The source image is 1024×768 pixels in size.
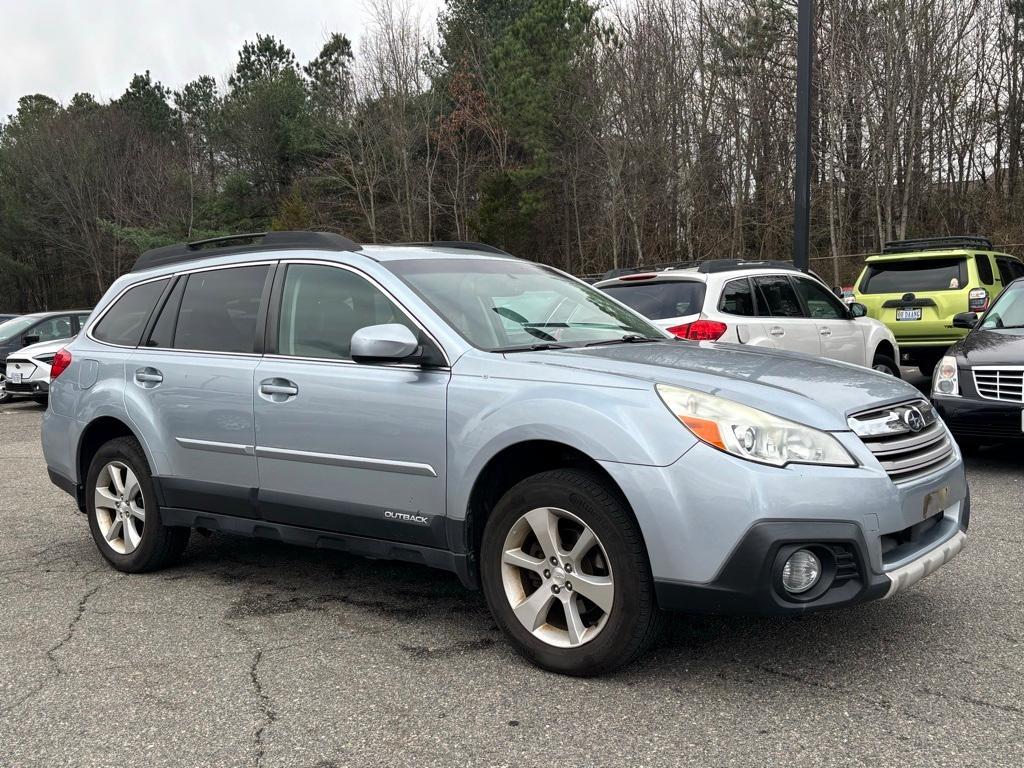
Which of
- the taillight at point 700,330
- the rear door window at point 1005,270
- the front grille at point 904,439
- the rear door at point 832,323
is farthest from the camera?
the rear door window at point 1005,270

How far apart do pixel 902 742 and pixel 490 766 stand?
49.6 inches

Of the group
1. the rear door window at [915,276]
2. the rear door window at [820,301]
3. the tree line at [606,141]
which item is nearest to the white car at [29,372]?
the rear door window at [820,301]

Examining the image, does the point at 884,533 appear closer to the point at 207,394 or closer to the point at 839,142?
the point at 207,394

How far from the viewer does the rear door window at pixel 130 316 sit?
520 centimetres

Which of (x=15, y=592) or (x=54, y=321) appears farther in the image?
(x=54, y=321)

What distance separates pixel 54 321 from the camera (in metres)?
17.0

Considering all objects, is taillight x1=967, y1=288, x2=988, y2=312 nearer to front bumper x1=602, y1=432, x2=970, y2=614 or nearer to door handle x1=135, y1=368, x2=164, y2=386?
front bumper x1=602, y1=432, x2=970, y2=614

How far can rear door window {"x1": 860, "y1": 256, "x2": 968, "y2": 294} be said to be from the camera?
39.9 ft

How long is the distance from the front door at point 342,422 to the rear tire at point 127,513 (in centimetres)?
95

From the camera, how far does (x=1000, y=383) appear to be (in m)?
6.88

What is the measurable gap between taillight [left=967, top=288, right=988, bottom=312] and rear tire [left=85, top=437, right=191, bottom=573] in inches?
407

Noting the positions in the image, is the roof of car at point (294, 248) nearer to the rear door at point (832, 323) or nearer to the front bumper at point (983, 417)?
the front bumper at point (983, 417)

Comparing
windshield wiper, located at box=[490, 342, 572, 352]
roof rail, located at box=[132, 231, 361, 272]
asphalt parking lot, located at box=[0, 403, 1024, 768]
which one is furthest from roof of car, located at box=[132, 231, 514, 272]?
asphalt parking lot, located at box=[0, 403, 1024, 768]

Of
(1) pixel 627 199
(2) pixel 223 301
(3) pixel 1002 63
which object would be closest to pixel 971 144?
(3) pixel 1002 63
